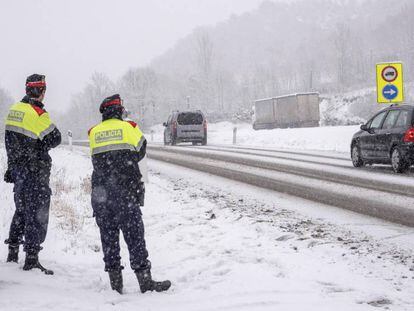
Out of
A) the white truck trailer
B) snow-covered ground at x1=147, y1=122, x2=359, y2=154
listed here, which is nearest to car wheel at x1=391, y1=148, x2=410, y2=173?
snow-covered ground at x1=147, y1=122, x2=359, y2=154

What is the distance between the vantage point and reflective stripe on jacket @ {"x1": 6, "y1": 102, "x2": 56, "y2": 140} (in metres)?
5.46

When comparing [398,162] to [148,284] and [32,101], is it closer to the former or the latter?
[148,284]

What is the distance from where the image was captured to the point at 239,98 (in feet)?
462

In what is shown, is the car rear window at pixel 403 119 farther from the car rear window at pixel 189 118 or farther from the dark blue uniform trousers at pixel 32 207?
the car rear window at pixel 189 118

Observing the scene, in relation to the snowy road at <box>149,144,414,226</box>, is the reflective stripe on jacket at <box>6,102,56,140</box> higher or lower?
higher

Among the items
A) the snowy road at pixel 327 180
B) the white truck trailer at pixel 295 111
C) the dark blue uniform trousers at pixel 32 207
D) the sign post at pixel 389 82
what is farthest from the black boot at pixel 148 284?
the white truck trailer at pixel 295 111

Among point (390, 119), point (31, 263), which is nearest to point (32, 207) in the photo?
point (31, 263)

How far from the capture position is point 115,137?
16.2 ft

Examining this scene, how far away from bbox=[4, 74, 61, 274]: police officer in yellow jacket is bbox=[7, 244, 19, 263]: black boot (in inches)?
12.5

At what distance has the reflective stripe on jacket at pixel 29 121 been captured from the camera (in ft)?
17.9

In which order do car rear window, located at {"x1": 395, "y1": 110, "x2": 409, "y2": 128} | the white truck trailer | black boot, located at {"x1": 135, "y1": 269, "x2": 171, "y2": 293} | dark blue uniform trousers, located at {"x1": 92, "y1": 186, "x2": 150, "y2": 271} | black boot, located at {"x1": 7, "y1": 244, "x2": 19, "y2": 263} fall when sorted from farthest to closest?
1. the white truck trailer
2. car rear window, located at {"x1": 395, "y1": 110, "x2": 409, "y2": 128}
3. black boot, located at {"x1": 7, "y1": 244, "x2": 19, "y2": 263}
4. dark blue uniform trousers, located at {"x1": 92, "y1": 186, "x2": 150, "y2": 271}
5. black boot, located at {"x1": 135, "y1": 269, "x2": 171, "y2": 293}

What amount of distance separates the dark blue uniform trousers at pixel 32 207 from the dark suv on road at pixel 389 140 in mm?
9006

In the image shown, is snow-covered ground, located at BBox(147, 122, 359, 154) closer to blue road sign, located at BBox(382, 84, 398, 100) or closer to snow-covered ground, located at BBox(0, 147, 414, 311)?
blue road sign, located at BBox(382, 84, 398, 100)

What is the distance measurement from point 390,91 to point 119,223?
42.7 ft
